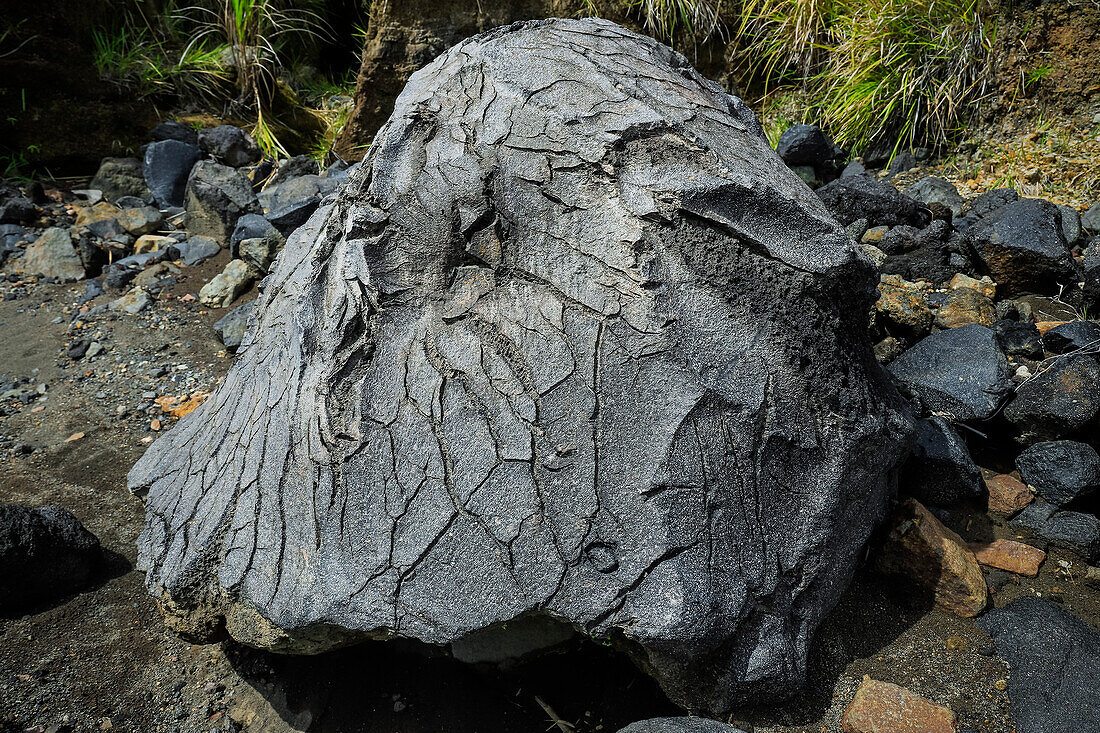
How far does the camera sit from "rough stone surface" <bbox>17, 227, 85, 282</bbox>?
3631 millimetres

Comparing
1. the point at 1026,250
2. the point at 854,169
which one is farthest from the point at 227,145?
the point at 1026,250

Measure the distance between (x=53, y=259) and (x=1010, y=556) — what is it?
13.9ft

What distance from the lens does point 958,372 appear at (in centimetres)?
224

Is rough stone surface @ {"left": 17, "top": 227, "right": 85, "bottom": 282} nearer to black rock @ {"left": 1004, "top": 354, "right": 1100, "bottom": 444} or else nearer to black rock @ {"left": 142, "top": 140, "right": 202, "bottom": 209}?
black rock @ {"left": 142, "top": 140, "right": 202, "bottom": 209}

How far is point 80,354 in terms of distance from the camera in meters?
3.09

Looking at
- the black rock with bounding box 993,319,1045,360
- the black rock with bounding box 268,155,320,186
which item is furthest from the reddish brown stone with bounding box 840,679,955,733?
the black rock with bounding box 268,155,320,186

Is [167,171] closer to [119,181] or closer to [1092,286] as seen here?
[119,181]

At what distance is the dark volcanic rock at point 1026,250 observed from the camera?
2.62 metres

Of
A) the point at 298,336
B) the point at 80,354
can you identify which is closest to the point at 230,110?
the point at 80,354

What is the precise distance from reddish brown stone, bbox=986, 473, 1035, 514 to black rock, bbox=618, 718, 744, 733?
110 centimetres

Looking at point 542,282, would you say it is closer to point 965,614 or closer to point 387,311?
point 387,311

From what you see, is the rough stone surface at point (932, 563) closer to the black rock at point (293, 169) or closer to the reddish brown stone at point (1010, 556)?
the reddish brown stone at point (1010, 556)

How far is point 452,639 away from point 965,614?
3.93ft

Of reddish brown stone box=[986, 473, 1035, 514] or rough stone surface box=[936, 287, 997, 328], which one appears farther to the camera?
rough stone surface box=[936, 287, 997, 328]
